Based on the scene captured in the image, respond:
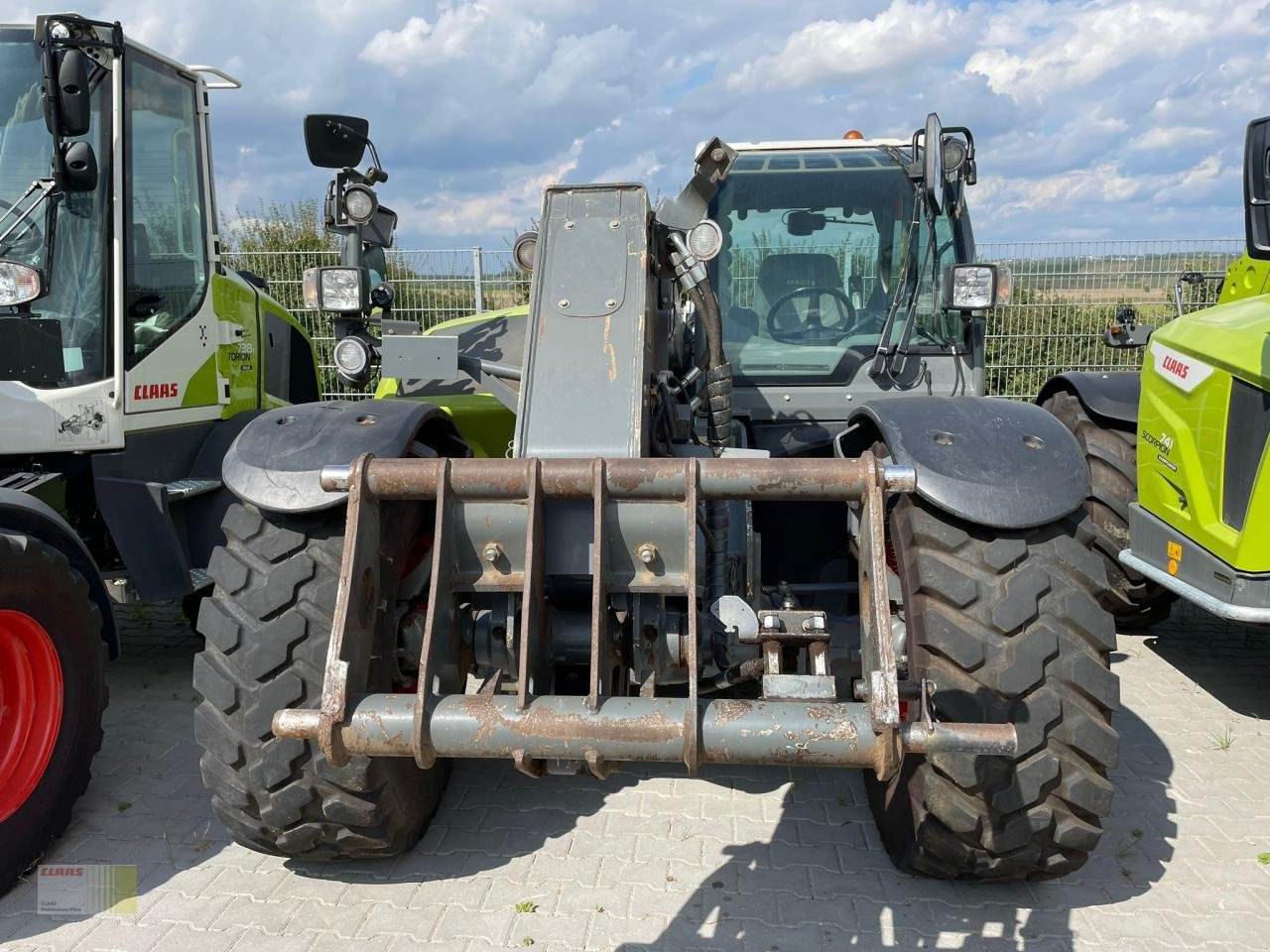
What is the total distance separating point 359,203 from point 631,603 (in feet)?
8.30

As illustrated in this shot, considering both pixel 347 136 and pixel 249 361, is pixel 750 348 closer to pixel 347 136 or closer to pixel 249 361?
pixel 347 136

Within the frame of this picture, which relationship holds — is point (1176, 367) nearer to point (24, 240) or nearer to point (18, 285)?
point (18, 285)

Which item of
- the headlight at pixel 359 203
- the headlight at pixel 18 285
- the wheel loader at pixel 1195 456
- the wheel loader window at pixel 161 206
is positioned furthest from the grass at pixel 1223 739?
the headlight at pixel 18 285

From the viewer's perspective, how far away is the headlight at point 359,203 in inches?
172

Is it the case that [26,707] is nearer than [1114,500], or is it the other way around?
[26,707]

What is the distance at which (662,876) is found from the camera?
310 centimetres

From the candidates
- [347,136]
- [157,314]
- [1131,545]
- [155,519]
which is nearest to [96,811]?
[155,519]

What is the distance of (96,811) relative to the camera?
3.63 metres

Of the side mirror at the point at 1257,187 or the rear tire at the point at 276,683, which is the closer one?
the rear tire at the point at 276,683

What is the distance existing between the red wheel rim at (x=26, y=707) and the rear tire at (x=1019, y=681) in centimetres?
283

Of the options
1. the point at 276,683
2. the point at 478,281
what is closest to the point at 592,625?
the point at 276,683

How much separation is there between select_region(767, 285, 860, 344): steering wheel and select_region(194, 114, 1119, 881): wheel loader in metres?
1.07

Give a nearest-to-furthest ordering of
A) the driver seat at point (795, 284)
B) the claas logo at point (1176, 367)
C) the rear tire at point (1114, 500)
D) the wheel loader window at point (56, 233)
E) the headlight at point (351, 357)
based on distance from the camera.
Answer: the wheel loader window at point (56, 233)
the headlight at point (351, 357)
the claas logo at point (1176, 367)
the driver seat at point (795, 284)
the rear tire at point (1114, 500)

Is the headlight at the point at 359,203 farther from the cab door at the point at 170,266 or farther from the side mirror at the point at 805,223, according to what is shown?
the side mirror at the point at 805,223
